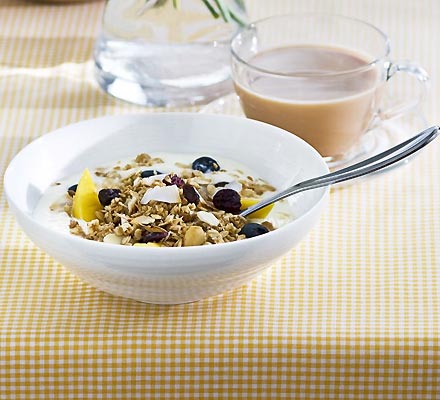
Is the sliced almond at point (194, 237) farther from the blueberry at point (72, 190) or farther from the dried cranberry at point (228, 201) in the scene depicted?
the blueberry at point (72, 190)

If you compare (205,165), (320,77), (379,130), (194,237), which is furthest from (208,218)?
(379,130)

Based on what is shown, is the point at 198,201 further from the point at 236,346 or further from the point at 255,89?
the point at 255,89

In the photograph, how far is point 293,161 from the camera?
3.87ft

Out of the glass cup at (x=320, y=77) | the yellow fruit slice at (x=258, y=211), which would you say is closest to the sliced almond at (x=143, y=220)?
the yellow fruit slice at (x=258, y=211)

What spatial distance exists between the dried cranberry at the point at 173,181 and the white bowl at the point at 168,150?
124 millimetres

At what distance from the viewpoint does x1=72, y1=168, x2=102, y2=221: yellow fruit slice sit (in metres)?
1.09

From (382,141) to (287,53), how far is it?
0.57 ft

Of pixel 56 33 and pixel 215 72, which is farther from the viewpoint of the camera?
pixel 56 33

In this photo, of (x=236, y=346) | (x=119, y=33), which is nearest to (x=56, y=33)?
(x=119, y=33)

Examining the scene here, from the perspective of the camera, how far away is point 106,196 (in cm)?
109

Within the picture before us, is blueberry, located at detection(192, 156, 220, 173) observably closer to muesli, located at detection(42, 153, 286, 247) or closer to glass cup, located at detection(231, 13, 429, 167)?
muesli, located at detection(42, 153, 286, 247)

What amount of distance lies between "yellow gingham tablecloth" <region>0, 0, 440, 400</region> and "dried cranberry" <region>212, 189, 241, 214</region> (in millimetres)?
89

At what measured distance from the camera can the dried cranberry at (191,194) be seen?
1081 mm

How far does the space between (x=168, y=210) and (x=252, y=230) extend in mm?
94
